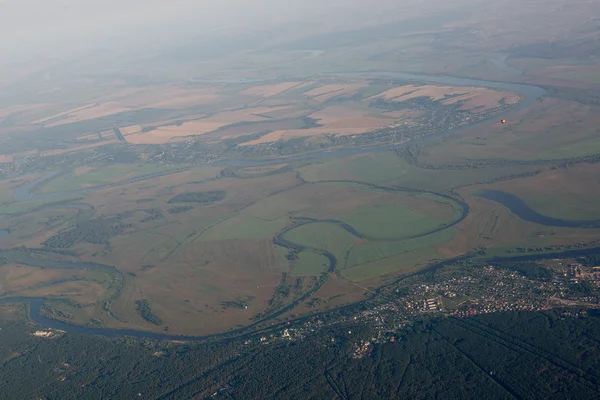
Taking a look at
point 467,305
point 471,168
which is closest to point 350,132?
point 471,168

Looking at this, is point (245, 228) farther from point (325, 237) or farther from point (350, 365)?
point (350, 365)

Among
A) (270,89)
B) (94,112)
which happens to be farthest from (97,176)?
(270,89)

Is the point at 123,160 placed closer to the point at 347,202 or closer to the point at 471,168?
the point at 347,202

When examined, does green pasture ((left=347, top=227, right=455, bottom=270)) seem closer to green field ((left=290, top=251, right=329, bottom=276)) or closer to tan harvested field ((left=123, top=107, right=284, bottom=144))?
green field ((left=290, top=251, right=329, bottom=276))

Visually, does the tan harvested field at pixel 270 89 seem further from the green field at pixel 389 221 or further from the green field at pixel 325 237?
the green field at pixel 325 237

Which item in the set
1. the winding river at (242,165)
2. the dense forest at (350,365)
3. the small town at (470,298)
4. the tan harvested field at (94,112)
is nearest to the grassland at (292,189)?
the tan harvested field at (94,112)

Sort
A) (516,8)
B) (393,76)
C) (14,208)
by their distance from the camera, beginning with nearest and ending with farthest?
(14,208)
(393,76)
(516,8)
